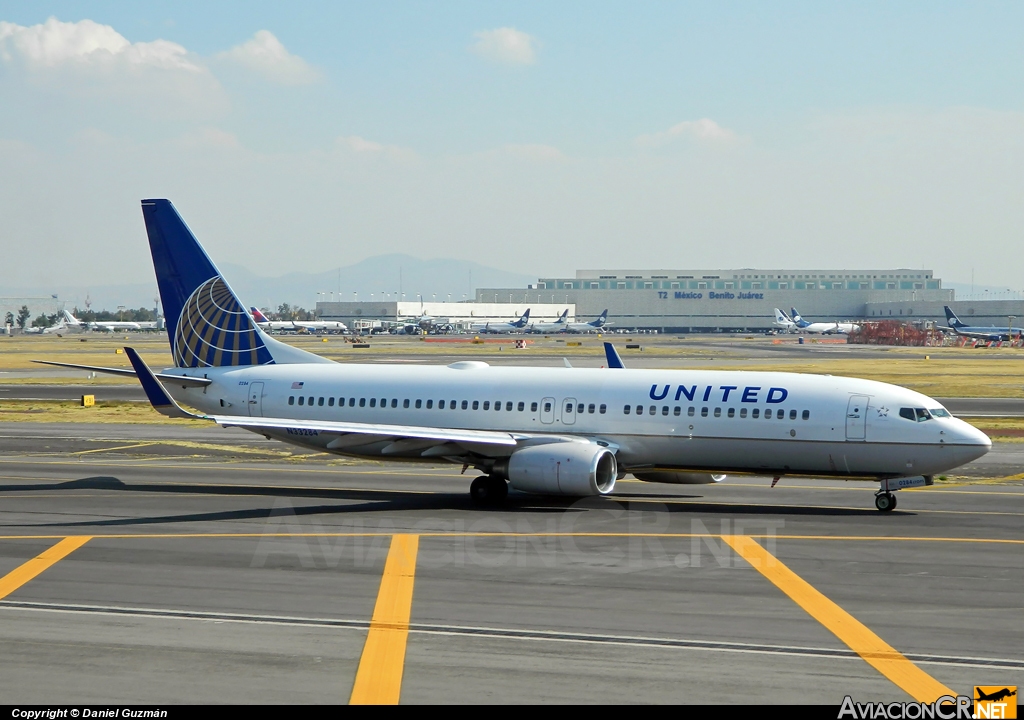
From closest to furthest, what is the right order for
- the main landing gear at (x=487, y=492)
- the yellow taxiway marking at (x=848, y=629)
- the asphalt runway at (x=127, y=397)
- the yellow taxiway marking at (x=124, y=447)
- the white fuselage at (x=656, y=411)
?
the yellow taxiway marking at (x=848, y=629), the white fuselage at (x=656, y=411), the main landing gear at (x=487, y=492), the yellow taxiway marking at (x=124, y=447), the asphalt runway at (x=127, y=397)

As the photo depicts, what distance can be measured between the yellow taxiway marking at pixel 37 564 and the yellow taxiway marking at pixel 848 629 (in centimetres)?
1554

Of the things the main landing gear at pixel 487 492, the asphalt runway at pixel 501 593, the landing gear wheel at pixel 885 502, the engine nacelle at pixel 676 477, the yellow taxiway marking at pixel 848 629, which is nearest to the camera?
the yellow taxiway marking at pixel 848 629

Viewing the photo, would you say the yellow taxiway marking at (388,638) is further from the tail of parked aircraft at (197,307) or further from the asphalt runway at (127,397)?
the asphalt runway at (127,397)

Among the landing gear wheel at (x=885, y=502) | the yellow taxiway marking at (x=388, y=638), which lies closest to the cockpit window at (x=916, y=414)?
the landing gear wheel at (x=885, y=502)

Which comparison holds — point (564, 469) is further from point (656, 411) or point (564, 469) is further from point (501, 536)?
point (501, 536)

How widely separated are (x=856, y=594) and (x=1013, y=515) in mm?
12635

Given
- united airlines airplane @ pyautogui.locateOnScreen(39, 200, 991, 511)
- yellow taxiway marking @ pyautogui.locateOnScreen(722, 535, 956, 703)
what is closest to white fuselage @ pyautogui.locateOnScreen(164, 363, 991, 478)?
united airlines airplane @ pyautogui.locateOnScreen(39, 200, 991, 511)

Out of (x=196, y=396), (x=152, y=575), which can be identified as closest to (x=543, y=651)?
(x=152, y=575)

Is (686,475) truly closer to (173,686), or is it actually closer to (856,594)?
(856,594)

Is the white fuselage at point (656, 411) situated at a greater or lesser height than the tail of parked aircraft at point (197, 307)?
lesser

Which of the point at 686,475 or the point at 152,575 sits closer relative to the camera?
the point at 152,575

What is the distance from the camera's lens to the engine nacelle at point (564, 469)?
32469mm

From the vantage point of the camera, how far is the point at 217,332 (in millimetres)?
41250

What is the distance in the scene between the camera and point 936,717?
1438 cm
